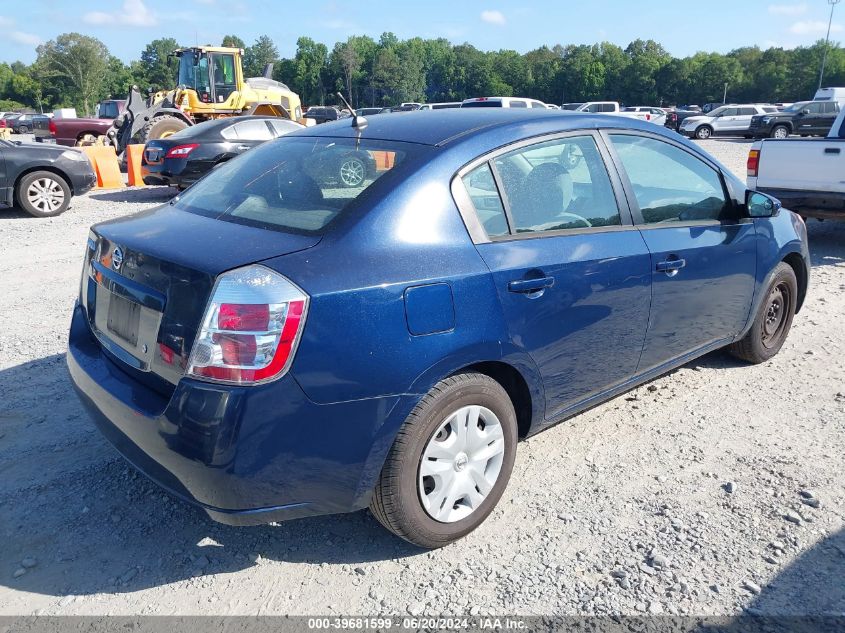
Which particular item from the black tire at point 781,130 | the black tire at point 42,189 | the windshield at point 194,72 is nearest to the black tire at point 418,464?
the black tire at point 42,189

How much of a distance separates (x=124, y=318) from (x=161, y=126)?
1644cm

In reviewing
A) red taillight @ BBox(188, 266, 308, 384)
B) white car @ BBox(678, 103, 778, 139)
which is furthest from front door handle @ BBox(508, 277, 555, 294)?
white car @ BBox(678, 103, 778, 139)

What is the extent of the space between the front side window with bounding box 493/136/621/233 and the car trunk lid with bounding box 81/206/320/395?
1013 millimetres

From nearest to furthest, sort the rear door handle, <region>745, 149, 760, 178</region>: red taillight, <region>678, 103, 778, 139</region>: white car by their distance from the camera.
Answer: the rear door handle, <region>745, 149, 760, 178</region>: red taillight, <region>678, 103, 778, 139</region>: white car

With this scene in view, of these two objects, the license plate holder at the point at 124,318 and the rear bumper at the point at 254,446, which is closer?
the rear bumper at the point at 254,446

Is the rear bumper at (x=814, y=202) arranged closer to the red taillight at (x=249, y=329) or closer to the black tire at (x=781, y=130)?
the red taillight at (x=249, y=329)

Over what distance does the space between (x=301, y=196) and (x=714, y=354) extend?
345 cm

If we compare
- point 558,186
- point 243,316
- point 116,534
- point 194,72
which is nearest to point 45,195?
point 116,534

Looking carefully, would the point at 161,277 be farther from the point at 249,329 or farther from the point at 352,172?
the point at 352,172

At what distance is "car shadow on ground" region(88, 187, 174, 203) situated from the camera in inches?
519

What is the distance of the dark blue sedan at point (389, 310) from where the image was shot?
93.3 inches

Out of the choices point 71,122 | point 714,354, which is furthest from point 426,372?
point 71,122

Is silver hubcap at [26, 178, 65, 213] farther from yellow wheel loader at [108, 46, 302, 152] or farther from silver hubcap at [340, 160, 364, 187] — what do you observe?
silver hubcap at [340, 160, 364, 187]

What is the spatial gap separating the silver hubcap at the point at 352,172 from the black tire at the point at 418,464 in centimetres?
93
